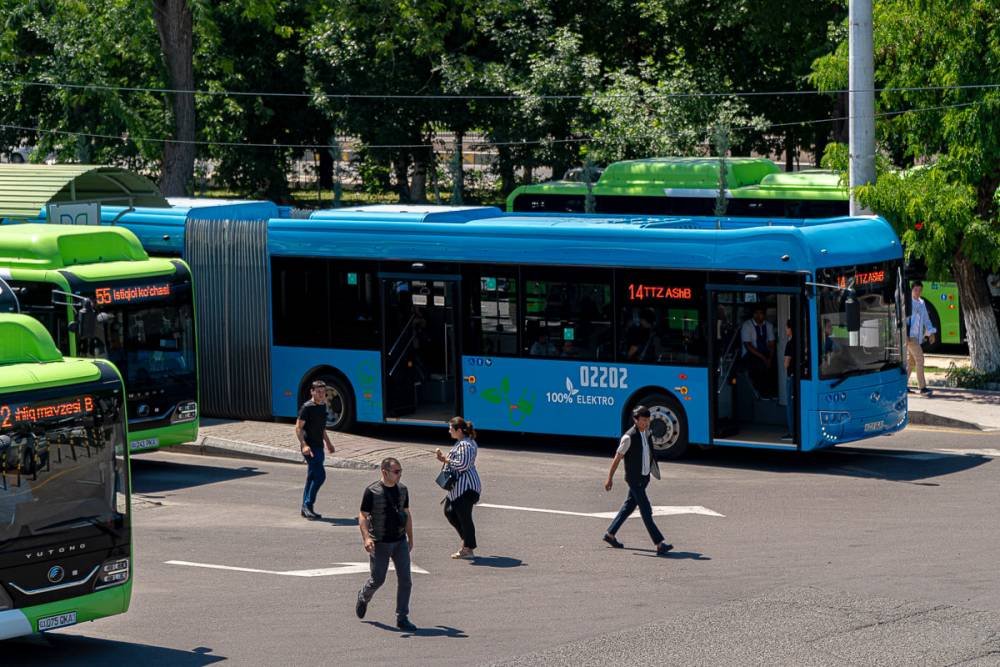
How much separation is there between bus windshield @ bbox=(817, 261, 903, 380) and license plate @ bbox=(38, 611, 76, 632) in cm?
1037

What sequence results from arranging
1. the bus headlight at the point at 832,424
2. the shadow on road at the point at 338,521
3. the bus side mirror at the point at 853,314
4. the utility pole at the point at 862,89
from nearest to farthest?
the shadow on road at the point at 338,521
the bus side mirror at the point at 853,314
the bus headlight at the point at 832,424
the utility pole at the point at 862,89

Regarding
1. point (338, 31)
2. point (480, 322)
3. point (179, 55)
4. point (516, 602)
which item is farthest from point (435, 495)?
point (338, 31)

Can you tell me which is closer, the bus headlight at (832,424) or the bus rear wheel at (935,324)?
the bus headlight at (832,424)

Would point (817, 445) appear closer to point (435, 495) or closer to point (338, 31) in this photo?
point (435, 495)

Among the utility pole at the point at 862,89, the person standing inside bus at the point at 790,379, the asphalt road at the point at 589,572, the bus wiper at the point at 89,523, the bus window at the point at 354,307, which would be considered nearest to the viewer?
the bus wiper at the point at 89,523

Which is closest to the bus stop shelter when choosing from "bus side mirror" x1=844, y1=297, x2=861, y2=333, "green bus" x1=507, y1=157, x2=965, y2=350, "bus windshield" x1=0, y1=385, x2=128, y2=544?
"green bus" x1=507, y1=157, x2=965, y2=350

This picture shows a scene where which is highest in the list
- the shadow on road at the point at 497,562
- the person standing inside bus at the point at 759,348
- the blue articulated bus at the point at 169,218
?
the blue articulated bus at the point at 169,218

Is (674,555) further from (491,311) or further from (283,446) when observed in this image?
(283,446)

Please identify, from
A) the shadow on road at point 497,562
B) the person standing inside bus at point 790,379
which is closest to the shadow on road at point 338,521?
the shadow on road at point 497,562

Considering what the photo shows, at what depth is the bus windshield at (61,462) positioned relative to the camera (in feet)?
37.0

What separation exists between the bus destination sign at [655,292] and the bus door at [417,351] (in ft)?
9.29

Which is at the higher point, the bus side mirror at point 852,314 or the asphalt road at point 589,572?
the bus side mirror at point 852,314

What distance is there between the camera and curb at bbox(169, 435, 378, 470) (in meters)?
20.6

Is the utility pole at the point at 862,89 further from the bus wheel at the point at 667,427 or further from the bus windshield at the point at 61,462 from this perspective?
the bus windshield at the point at 61,462
